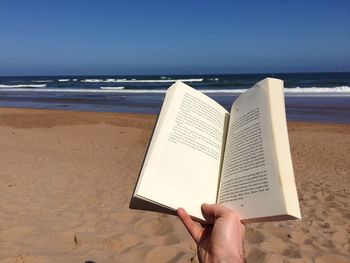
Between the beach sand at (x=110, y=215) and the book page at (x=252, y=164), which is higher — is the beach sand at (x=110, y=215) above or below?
below

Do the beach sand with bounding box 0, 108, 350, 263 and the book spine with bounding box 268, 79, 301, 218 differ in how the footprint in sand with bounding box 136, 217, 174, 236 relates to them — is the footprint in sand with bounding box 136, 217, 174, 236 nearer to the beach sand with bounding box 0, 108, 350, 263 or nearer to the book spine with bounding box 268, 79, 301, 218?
the beach sand with bounding box 0, 108, 350, 263

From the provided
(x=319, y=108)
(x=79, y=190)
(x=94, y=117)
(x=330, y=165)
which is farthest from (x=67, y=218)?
(x=319, y=108)

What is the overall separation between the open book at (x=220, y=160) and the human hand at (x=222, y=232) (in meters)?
0.03

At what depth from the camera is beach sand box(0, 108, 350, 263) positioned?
3211 mm

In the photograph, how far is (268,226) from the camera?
12.4 feet

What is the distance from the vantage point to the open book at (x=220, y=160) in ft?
4.91

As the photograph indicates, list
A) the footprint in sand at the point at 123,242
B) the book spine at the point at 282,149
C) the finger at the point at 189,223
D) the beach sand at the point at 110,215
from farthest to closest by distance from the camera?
the footprint in sand at the point at 123,242 < the beach sand at the point at 110,215 < the finger at the point at 189,223 < the book spine at the point at 282,149

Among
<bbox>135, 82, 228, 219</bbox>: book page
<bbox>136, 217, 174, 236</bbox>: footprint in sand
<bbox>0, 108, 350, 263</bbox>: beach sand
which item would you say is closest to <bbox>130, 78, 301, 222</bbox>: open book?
Result: <bbox>135, 82, 228, 219</bbox>: book page

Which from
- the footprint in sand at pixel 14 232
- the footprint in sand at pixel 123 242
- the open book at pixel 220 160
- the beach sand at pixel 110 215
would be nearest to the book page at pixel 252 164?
the open book at pixel 220 160

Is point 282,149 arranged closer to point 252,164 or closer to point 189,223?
point 252,164

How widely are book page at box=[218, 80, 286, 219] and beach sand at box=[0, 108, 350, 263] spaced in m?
1.61

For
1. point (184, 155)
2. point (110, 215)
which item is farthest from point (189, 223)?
point (110, 215)

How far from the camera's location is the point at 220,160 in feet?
6.00

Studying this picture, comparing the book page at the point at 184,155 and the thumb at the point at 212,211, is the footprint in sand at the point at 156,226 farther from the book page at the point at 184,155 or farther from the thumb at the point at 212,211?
the thumb at the point at 212,211
